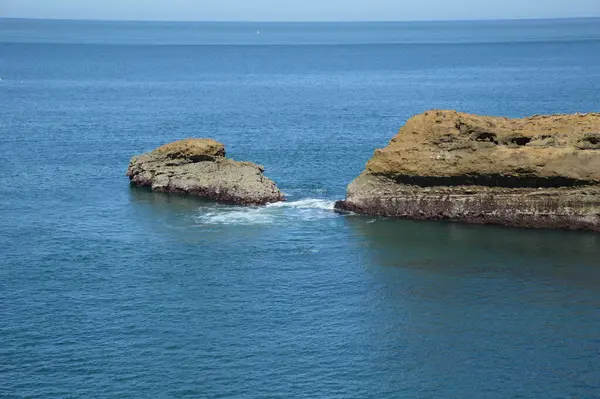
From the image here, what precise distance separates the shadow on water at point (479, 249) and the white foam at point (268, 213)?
12.7 ft

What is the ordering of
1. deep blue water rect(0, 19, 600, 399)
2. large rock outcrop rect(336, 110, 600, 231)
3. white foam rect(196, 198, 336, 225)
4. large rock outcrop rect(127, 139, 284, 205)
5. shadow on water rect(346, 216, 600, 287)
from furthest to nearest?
1. large rock outcrop rect(127, 139, 284, 205)
2. white foam rect(196, 198, 336, 225)
3. large rock outcrop rect(336, 110, 600, 231)
4. shadow on water rect(346, 216, 600, 287)
5. deep blue water rect(0, 19, 600, 399)

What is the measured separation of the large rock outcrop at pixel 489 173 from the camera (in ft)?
240

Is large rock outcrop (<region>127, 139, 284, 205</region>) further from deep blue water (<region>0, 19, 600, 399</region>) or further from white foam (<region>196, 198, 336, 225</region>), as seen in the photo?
deep blue water (<region>0, 19, 600, 399</region>)

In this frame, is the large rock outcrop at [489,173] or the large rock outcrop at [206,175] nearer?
the large rock outcrop at [489,173]

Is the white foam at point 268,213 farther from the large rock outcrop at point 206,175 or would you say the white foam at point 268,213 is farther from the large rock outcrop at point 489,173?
the large rock outcrop at point 489,173

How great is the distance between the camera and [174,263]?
2689 inches

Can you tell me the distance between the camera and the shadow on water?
6638 centimetres

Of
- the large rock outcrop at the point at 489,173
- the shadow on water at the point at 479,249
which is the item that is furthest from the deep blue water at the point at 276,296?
the large rock outcrop at the point at 489,173

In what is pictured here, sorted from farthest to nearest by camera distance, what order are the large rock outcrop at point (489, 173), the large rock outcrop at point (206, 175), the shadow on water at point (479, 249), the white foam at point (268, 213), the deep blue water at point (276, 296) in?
the large rock outcrop at point (206, 175) < the white foam at point (268, 213) < the large rock outcrop at point (489, 173) < the shadow on water at point (479, 249) < the deep blue water at point (276, 296)

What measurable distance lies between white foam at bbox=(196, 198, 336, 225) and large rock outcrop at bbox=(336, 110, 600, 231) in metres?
2.46

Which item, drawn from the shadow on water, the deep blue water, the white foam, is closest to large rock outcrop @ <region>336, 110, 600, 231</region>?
the shadow on water

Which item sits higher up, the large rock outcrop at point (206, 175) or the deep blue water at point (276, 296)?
the large rock outcrop at point (206, 175)

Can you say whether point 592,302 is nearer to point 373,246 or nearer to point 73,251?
point 373,246

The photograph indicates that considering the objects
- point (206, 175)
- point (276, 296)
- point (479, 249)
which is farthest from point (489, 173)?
point (206, 175)
